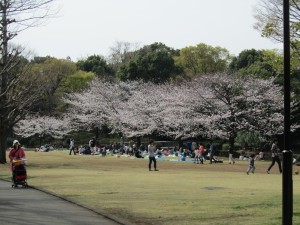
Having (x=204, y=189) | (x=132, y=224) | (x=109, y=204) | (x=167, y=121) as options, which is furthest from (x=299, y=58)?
(x=167, y=121)

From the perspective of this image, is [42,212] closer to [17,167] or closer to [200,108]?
[17,167]

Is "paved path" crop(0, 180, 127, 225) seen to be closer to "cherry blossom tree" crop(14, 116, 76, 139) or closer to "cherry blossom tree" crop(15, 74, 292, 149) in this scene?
"cherry blossom tree" crop(15, 74, 292, 149)

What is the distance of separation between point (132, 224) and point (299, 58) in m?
17.5

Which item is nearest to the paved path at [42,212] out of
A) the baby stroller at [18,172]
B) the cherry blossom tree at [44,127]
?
the baby stroller at [18,172]

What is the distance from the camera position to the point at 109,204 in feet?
37.1

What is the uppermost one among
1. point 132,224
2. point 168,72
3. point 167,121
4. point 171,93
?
point 168,72

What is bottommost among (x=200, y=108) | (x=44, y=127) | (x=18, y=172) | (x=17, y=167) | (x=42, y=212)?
(x=42, y=212)

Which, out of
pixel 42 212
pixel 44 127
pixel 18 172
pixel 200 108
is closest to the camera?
pixel 42 212

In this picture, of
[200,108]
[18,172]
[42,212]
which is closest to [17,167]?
[18,172]

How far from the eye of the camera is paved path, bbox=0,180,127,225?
8933 mm

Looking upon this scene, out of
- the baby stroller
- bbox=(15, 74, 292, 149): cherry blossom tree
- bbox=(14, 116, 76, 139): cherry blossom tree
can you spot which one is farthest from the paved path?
bbox=(14, 116, 76, 139): cherry blossom tree

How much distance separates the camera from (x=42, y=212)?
10.2 meters

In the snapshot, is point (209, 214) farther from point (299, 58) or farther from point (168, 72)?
point (168, 72)

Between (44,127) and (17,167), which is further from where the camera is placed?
(44,127)
